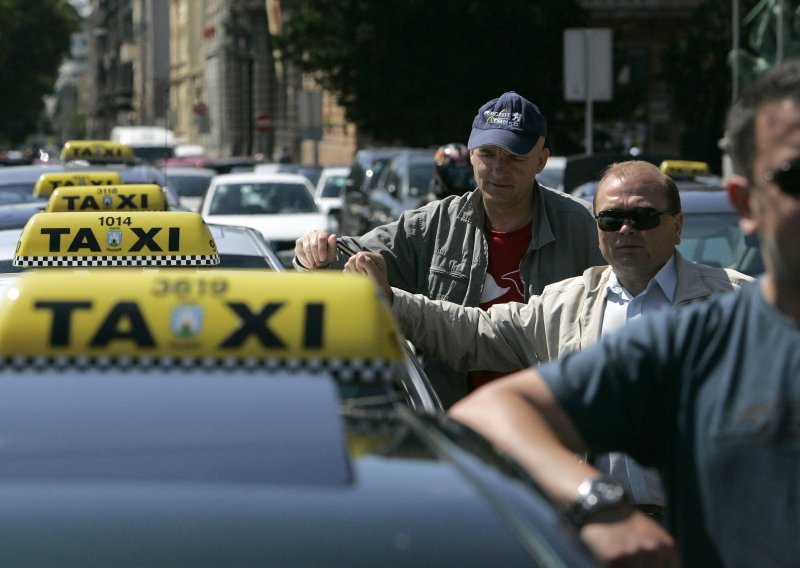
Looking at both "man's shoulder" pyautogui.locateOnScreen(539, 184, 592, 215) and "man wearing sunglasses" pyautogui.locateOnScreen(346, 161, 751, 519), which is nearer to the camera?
"man wearing sunglasses" pyautogui.locateOnScreen(346, 161, 751, 519)

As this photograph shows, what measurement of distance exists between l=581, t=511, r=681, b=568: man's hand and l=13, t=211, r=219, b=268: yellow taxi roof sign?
3.48m

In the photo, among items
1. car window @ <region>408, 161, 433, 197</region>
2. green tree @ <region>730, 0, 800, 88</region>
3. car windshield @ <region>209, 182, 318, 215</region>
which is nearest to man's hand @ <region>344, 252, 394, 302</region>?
car windshield @ <region>209, 182, 318, 215</region>

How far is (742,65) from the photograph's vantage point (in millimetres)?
34969

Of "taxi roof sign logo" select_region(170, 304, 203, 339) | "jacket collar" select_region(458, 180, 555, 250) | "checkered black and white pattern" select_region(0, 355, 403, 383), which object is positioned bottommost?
"checkered black and white pattern" select_region(0, 355, 403, 383)

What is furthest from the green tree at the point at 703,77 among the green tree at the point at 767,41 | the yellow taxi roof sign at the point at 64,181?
the yellow taxi roof sign at the point at 64,181

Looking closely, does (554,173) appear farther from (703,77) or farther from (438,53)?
(703,77)

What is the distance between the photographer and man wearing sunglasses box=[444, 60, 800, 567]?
2.53 meters

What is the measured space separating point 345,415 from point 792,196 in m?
0.78

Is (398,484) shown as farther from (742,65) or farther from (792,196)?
(742,65)

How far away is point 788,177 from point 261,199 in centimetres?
1861

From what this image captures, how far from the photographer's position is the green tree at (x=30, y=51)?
81938 mm

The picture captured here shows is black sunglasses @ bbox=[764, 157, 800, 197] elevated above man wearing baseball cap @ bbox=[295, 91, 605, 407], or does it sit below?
above

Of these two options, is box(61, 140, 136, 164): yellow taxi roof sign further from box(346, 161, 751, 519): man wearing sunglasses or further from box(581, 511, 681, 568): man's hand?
box(581, 511, 681, 568): man's hand

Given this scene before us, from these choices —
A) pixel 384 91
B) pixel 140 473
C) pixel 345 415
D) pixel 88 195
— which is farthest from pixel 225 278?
pixel 384 91
